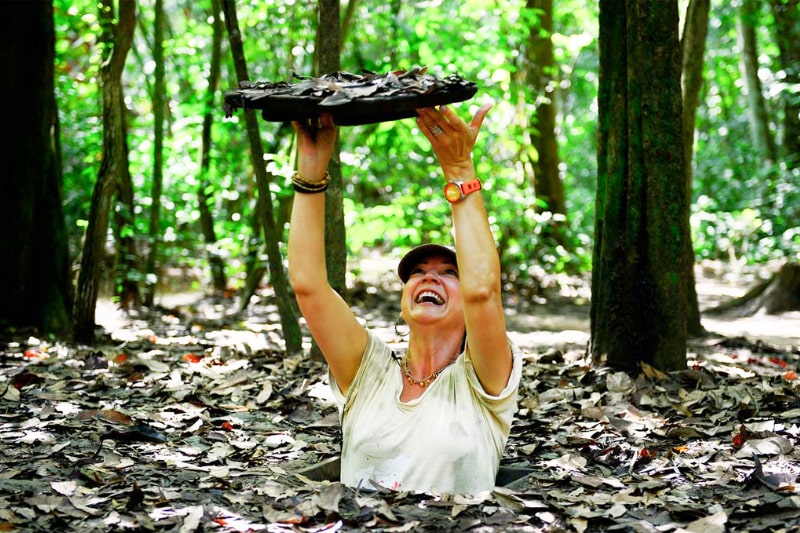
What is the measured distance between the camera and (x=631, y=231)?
5.45 meters

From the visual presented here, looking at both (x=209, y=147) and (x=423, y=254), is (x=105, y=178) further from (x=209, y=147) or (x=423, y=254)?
(x=423, y=254)

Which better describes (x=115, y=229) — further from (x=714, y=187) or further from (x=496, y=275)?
(x=714, y=187)

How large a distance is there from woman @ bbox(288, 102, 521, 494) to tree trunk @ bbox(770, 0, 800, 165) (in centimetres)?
1228

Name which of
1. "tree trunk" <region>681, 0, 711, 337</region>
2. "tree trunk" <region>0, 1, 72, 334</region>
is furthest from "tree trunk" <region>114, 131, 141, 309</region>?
"tree trunk" <region>681, 0, 711, 337</region>

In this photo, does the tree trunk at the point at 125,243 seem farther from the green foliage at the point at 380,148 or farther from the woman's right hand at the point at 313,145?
the woman's right hand at the point at 313,145

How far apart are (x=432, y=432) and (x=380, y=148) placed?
7100 millimetres

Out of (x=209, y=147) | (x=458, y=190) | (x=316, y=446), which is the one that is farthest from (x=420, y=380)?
(x=209, y=147)

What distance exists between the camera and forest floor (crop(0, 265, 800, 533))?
3.07m

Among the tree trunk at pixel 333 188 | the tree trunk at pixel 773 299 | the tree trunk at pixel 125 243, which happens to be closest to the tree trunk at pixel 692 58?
the tree trunk at pixel 773 299

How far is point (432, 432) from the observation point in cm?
322

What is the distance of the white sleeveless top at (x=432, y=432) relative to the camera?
323 centimetres

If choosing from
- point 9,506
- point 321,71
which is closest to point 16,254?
point 321,71

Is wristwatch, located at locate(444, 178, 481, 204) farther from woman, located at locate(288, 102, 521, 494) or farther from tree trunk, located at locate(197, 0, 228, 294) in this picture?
tree trunk, located at locate(197, 0, 228, 294)

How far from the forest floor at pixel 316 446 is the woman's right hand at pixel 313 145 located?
1128 mm
